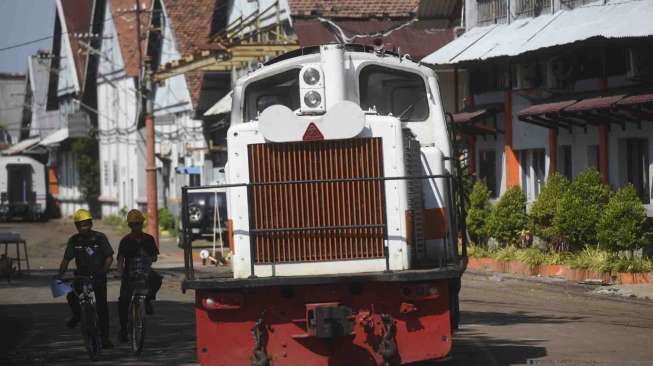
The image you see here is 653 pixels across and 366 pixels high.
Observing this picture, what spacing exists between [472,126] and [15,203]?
45.1m

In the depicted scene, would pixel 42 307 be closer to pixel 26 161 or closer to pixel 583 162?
pixel 583 162

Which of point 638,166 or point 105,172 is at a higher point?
point 105,172

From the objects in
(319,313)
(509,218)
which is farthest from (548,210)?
(319,313)

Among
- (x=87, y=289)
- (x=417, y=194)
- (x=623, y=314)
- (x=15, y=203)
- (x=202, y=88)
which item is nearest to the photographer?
(x=417, y=194)

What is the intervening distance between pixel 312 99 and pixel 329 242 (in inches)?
60.3

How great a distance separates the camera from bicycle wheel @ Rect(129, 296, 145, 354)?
661 inches

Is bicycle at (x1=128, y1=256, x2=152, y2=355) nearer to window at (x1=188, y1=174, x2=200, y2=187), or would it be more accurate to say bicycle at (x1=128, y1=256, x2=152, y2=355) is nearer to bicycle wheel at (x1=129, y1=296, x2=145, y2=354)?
bicycle wheel at (x1=129, y1=296, x2=145, y2=354)

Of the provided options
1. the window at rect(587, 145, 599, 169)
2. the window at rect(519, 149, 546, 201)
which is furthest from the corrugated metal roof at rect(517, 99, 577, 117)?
the window at rect(519, 149, 546, 201)

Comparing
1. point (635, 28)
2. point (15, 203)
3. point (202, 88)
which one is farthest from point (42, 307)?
point (15, 203)

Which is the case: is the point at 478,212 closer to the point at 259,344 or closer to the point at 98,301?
the point at 98,301

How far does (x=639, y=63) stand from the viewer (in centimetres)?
2827

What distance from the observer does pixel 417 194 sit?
47.7 feet

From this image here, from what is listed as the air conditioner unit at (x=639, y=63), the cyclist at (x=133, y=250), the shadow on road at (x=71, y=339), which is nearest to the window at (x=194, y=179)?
the air conditioner unit at (x=639, y=63)

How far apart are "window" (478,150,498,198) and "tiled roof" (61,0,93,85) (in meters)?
40.3
